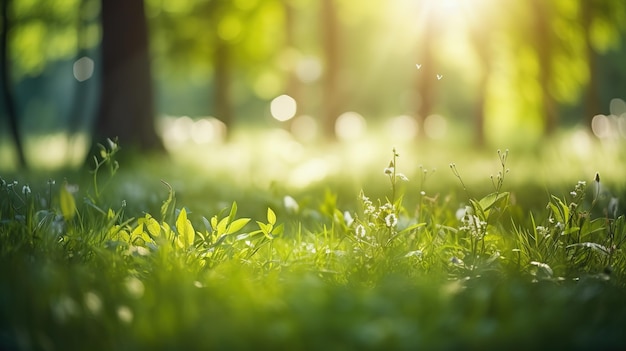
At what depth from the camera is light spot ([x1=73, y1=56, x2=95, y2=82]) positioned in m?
12.8

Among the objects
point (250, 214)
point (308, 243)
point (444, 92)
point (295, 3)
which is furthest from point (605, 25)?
point (444, 92)

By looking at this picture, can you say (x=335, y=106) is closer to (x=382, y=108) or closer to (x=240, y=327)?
(x=240, y=327)

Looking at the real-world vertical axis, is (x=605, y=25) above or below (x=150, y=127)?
above

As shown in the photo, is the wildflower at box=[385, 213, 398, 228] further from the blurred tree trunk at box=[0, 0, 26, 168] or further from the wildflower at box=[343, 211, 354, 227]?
the blurred tree trunk at box=[0, 0, 26, 168]

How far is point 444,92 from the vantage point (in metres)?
38.9

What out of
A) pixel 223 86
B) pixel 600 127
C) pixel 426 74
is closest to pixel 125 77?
pixel 426 74

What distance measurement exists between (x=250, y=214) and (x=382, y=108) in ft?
115

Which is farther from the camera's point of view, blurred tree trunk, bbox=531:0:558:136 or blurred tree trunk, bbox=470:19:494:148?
blurred tree trunk, bbox=470:19:494:148

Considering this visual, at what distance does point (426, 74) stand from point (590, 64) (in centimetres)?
361

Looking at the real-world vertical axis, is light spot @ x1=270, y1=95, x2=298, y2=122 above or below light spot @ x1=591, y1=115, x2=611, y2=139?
below

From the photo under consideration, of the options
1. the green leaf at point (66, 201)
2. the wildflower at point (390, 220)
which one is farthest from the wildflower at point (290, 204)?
the green leaf at point (66, 201)

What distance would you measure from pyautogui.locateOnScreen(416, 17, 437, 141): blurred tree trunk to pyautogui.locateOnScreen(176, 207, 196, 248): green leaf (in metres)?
10.6

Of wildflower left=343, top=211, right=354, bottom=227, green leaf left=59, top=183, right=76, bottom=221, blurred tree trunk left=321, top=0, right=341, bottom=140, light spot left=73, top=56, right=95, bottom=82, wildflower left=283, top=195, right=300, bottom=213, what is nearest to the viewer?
green leaf left=59, top=183, right=76, bottom=221

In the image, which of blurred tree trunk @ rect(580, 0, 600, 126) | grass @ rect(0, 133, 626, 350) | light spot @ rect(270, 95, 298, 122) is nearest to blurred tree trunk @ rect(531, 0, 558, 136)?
blurred tree trunk @ rect(580, 0, 600, 126)
